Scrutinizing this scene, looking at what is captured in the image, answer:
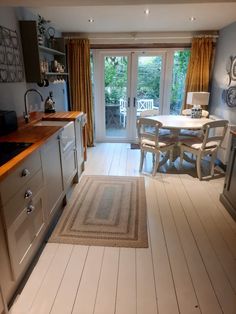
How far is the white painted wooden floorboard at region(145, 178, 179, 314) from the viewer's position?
1541mm

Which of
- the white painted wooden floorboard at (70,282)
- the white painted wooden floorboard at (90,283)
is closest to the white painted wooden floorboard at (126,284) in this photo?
the white painted wooden floorboard at (90,283)

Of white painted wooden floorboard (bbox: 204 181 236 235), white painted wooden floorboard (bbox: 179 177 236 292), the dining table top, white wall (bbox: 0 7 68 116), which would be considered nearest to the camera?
white painted wooden floorboard (bbox: 179 177 236 292)

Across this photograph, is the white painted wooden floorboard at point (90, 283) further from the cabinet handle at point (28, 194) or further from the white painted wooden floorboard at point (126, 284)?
the cabinet handle at point (28, 194)

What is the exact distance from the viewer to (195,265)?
187cm

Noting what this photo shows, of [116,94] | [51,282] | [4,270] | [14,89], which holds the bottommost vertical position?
→ [51,282]

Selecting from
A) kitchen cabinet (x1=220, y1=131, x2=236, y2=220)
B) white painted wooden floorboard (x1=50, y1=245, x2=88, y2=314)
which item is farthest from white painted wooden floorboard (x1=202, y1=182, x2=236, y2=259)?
white painted wooden floorboard (x1=50, y1=245, x2=88, y2=314)

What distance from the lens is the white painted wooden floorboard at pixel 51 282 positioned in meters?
1.52

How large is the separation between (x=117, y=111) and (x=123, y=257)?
385 centimetres

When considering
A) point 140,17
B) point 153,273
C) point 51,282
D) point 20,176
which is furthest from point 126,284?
point 140,17

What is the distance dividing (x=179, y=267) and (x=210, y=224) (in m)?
0.74

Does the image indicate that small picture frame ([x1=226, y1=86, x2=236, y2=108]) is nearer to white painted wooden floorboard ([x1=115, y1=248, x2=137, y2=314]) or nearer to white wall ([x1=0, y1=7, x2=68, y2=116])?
white painted wooden floorboard ([x1=115, y1=248, x2=137, y2=314])

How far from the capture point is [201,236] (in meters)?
2.21

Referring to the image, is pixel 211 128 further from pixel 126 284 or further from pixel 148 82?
pixel 126 284

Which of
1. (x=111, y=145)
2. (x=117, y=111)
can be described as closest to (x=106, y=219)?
(x=111, y=145)
